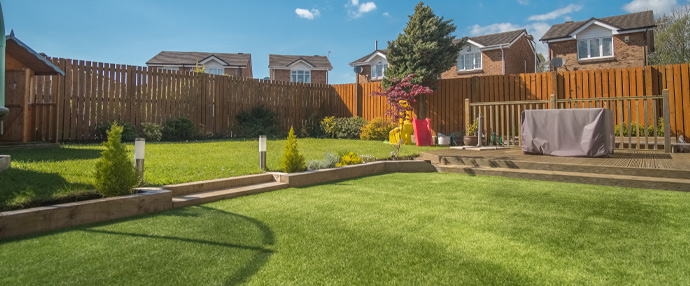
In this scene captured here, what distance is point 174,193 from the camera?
3.56 m

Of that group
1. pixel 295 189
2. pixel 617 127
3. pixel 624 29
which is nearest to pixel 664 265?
pixel 295 189

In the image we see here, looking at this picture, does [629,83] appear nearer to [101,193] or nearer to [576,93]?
[576,93]

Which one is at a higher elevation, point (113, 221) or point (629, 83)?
point (629, 83)

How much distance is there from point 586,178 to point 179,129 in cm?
960

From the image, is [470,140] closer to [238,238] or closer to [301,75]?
[238,238]

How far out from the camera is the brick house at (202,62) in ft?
96.2

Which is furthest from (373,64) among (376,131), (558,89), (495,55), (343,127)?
(558,89)

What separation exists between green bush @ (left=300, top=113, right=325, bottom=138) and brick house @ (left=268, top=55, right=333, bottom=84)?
63.2 ft

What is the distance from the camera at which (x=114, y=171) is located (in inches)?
116

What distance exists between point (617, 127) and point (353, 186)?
8365 mm

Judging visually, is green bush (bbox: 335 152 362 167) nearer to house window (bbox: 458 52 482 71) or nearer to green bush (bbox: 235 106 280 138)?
green bush (bbox: 235 106 280 138)

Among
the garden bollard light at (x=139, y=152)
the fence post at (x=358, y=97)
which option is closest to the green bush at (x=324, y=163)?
the garden bollard light at (x=139, y=152)

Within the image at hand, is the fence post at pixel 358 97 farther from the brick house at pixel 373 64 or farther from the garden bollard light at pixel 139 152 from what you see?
the brick house at pixel 373 64

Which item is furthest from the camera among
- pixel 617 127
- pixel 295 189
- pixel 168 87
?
pixel 168 87
